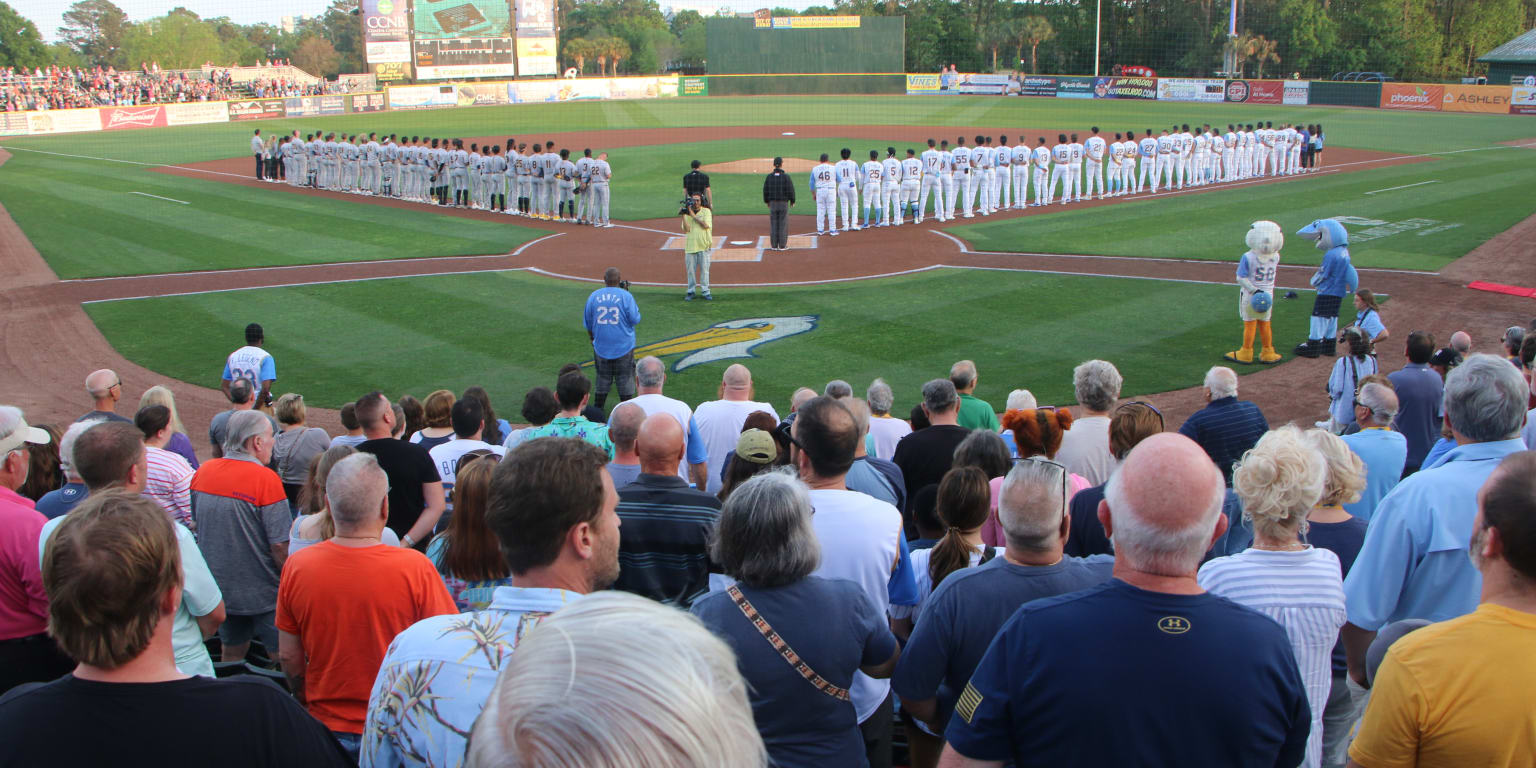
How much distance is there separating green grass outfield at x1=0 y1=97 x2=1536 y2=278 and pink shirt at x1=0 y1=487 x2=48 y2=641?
18.6 m

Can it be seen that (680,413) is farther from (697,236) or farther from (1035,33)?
(1035,33)

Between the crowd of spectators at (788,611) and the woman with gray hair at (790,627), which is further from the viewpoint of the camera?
the woman with gray hair at (790,627)

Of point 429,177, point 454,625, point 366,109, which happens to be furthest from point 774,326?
point 366,109

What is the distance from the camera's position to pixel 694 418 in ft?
26.0

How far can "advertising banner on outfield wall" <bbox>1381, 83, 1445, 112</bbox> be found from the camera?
2120 inches

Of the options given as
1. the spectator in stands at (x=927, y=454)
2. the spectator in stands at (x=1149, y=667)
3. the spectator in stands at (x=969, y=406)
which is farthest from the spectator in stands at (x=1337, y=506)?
the spectator in stands at (x=969, y=406)

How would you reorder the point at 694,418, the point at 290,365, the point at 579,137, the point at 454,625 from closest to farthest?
the point at 454,625
the point at 694,418
the point at 290,365
the point at 579,137

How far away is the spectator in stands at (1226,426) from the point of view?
7.41m

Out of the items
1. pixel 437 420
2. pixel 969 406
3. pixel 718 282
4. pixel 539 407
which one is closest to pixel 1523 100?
pixel 718 282

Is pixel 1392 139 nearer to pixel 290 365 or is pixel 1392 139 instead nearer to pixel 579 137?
pixel 579 137

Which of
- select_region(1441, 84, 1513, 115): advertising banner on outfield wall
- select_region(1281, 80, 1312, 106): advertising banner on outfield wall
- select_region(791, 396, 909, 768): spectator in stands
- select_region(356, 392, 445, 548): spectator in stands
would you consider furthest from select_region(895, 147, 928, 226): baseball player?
select_region(1441, 84, 1513, 115): advertising banner on outfield wall

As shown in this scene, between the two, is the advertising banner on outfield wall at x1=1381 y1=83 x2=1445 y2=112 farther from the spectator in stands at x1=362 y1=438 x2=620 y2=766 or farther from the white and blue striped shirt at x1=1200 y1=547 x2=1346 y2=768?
the spectator in stands at x1=362 y1=438 x2=620 y2=766

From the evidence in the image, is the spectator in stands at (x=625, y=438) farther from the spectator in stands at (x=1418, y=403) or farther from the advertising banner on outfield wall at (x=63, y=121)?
the advertising banner on outfield wall at (x=63, y=121)

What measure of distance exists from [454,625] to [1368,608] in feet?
11.4
